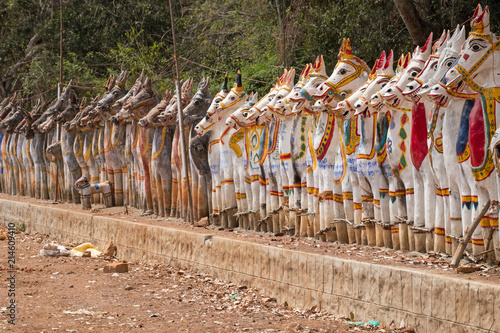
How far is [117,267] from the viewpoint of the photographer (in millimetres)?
12555

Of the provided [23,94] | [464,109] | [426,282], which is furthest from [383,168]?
[23,94]

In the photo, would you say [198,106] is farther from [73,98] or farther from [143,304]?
[73,98]

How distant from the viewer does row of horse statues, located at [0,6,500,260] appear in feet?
26.7

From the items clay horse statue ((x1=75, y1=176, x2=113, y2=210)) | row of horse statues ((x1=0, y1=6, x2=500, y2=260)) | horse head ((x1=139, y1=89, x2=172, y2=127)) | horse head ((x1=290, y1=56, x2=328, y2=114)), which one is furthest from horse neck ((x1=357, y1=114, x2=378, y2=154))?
clay horse statue ((x1=75, y1=176, x2=113, y2=210))

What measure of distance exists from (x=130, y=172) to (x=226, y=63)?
769 cm

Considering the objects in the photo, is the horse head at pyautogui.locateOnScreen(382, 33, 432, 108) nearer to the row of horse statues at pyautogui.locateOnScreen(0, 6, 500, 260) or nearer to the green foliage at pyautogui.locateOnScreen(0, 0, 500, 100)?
the row of horse statues at pyautogui.locateOnScreen(0, 6, 500, 260)

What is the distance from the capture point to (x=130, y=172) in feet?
54.3

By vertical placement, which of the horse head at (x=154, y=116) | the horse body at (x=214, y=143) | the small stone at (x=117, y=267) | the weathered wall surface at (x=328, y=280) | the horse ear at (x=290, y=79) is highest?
the horse ear at (x=290, y=79)

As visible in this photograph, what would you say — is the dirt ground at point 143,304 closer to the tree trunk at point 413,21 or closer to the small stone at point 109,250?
the small stone at point 109,250

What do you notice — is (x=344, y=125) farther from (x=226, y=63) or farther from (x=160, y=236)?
(x=226, y=63)

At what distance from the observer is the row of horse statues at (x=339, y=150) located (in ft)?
26.7

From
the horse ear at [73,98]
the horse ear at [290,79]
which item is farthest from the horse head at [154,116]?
the horse ear at [73,98]

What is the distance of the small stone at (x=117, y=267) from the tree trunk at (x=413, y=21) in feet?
20.6

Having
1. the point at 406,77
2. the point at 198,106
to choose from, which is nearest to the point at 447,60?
the point at 406,77
